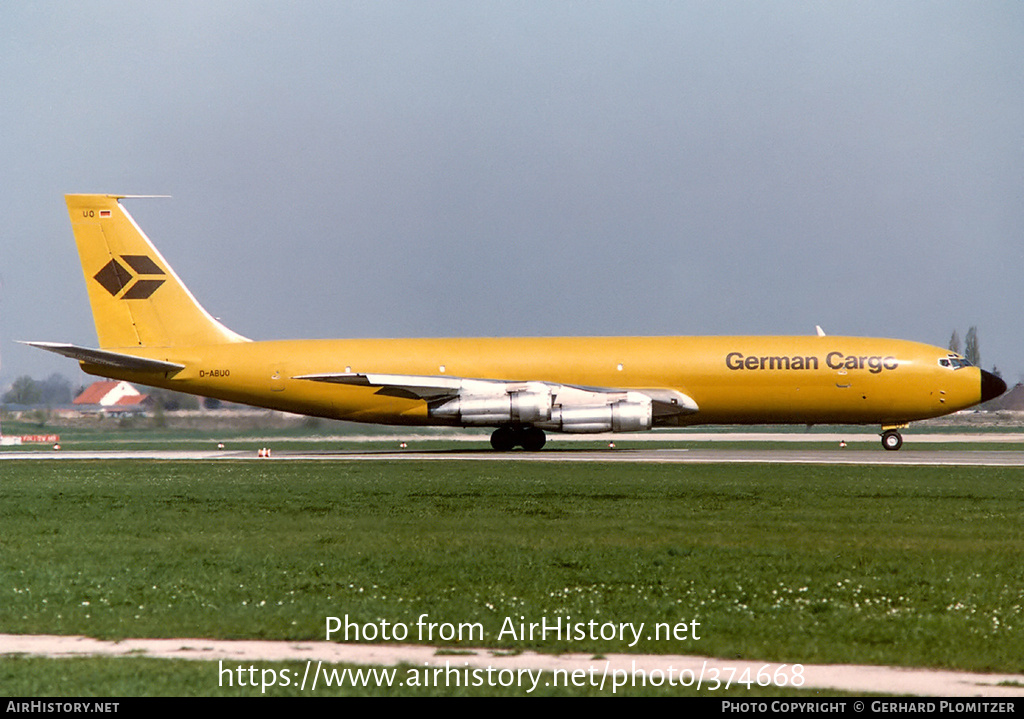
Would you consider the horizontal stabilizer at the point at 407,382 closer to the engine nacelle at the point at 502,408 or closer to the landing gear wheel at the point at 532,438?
the engine nacelle at the point at 502,408

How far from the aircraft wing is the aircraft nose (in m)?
11.1

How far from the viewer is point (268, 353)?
4475cm

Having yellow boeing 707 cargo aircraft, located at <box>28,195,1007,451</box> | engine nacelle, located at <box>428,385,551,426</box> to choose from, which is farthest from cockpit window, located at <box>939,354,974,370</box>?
engine nacelle, located at <box>428,385,551,426</box>

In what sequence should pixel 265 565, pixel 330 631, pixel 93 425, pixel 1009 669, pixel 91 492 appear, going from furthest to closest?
pixel 93 425
pixel 91 492
pixel 265 565
pixel 330 631
pixel 1009 669

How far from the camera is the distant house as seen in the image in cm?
6141

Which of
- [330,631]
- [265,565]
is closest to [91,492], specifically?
[265,565]

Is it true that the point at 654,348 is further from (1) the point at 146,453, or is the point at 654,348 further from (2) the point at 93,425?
(2) the point at 93,425

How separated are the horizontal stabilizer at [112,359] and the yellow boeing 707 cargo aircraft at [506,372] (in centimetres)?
8

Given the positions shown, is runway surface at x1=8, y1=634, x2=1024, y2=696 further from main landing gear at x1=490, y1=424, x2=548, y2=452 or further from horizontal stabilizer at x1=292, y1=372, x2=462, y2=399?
main landing gear at x1=490, y1=424, x2=548, y2=452

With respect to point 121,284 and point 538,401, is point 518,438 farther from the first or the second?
point 121,284

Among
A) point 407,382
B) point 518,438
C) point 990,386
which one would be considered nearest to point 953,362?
point 990,386

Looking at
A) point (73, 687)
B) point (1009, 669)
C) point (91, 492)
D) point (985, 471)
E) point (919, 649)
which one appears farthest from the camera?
point (985, 471)

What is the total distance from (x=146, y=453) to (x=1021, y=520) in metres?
33.8

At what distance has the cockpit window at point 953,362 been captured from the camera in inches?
1718
